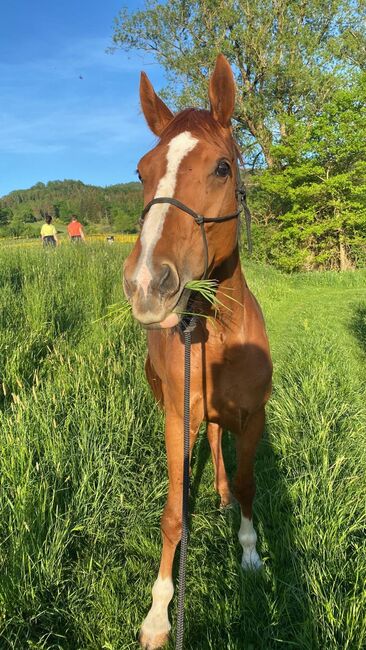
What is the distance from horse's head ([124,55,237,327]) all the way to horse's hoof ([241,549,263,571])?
156cm

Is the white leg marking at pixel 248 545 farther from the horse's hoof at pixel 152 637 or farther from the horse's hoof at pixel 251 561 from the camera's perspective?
the horse's hoof at pixel 152 637

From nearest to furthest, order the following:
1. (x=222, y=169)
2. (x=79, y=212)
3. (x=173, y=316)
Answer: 1. (x=173, y=316)
2. (x=222, y=169)
3. (x=79, y=212)

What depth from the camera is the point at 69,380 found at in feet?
11.3

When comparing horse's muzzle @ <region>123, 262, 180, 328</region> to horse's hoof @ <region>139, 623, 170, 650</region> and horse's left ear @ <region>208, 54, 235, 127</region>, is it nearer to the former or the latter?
horse's left ear @ <region>208, 54, 235, 127</region>

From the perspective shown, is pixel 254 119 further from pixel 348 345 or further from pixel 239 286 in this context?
pixel 239 286

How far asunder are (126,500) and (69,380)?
47.4 inches

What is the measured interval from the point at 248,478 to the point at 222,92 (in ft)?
6.63

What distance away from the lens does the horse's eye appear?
63.5 inches

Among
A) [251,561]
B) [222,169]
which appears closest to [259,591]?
[251,561]

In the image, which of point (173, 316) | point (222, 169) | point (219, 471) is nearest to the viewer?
point (173, 316)

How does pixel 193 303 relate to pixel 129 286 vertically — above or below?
below

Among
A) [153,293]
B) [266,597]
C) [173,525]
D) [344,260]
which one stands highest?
[153,293]

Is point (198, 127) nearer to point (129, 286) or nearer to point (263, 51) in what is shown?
point (129, 286)

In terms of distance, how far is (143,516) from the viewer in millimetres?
2596
